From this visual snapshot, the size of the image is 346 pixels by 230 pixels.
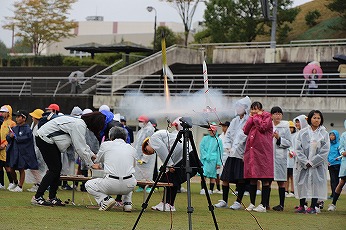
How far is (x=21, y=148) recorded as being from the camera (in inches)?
734

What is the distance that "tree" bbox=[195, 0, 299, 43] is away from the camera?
4725 centimetres

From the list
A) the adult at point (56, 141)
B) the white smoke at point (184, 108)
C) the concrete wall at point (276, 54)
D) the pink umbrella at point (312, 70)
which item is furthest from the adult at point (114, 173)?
the concrete wall at point (276, 54)

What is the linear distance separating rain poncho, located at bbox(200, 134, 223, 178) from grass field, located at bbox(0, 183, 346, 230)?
452cm

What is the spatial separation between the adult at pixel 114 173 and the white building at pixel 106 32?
53.4 meters

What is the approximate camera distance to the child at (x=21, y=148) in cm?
1853

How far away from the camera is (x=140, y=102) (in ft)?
45.9

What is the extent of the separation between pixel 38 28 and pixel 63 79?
18.4 meters

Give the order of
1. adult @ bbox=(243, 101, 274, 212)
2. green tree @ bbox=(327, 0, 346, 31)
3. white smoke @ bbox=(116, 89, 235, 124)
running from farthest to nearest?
green tree @ bbox=(327, 0, 346, 31), adult @ bbox=(243, 101, 274, 212), white smoke @ bbox=(116, 89, 235, 124)

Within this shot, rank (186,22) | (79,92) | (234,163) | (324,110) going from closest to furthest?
1. (234,163)
2. (324,110)
3. (79,92)
4. (186,22)

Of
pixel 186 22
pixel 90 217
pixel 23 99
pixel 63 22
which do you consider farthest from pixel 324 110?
pixel 63 22

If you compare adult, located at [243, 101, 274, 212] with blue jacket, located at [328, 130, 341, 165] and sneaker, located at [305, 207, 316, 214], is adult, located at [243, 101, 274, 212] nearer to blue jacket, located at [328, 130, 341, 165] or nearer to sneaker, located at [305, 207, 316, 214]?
sneaker, located at [305, 207, 316, 214]

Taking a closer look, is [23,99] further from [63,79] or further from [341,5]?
[341,5]

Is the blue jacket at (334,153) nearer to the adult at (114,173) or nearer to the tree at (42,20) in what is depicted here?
the adult at (114,173)

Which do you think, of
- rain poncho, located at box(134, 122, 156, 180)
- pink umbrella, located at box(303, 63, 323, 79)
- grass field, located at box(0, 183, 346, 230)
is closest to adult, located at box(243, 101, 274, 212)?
grass field, located at box(0, 183, 346, 230)
